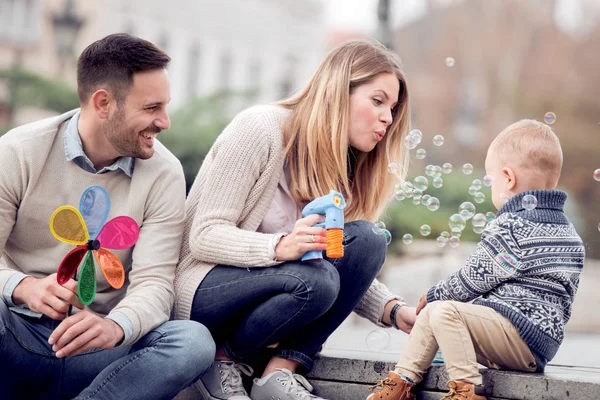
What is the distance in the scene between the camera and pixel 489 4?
25.8m

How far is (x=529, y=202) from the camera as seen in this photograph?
260 cm

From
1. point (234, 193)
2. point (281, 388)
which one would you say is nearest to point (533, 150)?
point (234, 193)

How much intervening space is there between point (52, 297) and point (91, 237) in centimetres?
20

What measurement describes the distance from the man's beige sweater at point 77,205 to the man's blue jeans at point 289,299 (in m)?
0.17

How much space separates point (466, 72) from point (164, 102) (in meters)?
23.5

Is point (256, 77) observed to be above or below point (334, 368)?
below

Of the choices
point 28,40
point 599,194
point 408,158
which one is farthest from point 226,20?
point 408,158

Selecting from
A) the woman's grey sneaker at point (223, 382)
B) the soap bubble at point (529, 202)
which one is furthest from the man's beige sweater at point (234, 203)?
the soap bubble at point (529, 202)

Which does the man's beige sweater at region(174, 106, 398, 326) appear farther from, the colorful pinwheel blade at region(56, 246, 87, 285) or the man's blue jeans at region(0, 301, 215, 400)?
the colorful pinwheel blade at region(56, 246, 87, 285)

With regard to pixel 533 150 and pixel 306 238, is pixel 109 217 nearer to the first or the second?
pixel 306 238

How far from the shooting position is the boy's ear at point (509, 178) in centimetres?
268

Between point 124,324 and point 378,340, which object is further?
point 378,340

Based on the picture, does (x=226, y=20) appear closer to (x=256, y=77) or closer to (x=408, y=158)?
(x=256, y=77)

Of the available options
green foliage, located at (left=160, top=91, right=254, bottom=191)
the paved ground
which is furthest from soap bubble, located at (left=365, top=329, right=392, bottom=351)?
green foliage, located at (left=160, top=91, right=254, bottom=191)
